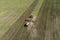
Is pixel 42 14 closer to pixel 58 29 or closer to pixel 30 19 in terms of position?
pixel 30 19

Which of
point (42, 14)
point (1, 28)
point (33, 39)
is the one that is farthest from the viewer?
point (42, 14)

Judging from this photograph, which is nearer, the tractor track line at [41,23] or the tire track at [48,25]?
the tire track at [48,25]

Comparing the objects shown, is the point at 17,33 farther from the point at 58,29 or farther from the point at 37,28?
the point at 58,29

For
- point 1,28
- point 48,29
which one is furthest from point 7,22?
point 48,29

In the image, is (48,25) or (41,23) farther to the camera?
(41,23)

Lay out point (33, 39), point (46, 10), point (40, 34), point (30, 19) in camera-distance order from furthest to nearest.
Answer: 1. point (46, 10)
2. point (30, 19)
3. point (40, 34)
4. point (33, 39)

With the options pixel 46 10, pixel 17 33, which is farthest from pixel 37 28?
pixel 46 10

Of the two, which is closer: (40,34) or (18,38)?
(18,38)

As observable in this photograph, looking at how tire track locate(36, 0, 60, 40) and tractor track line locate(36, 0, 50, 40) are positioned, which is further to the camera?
tractor track line locate(36, 0, 50, 40)

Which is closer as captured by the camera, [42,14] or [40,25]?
[40,25]
